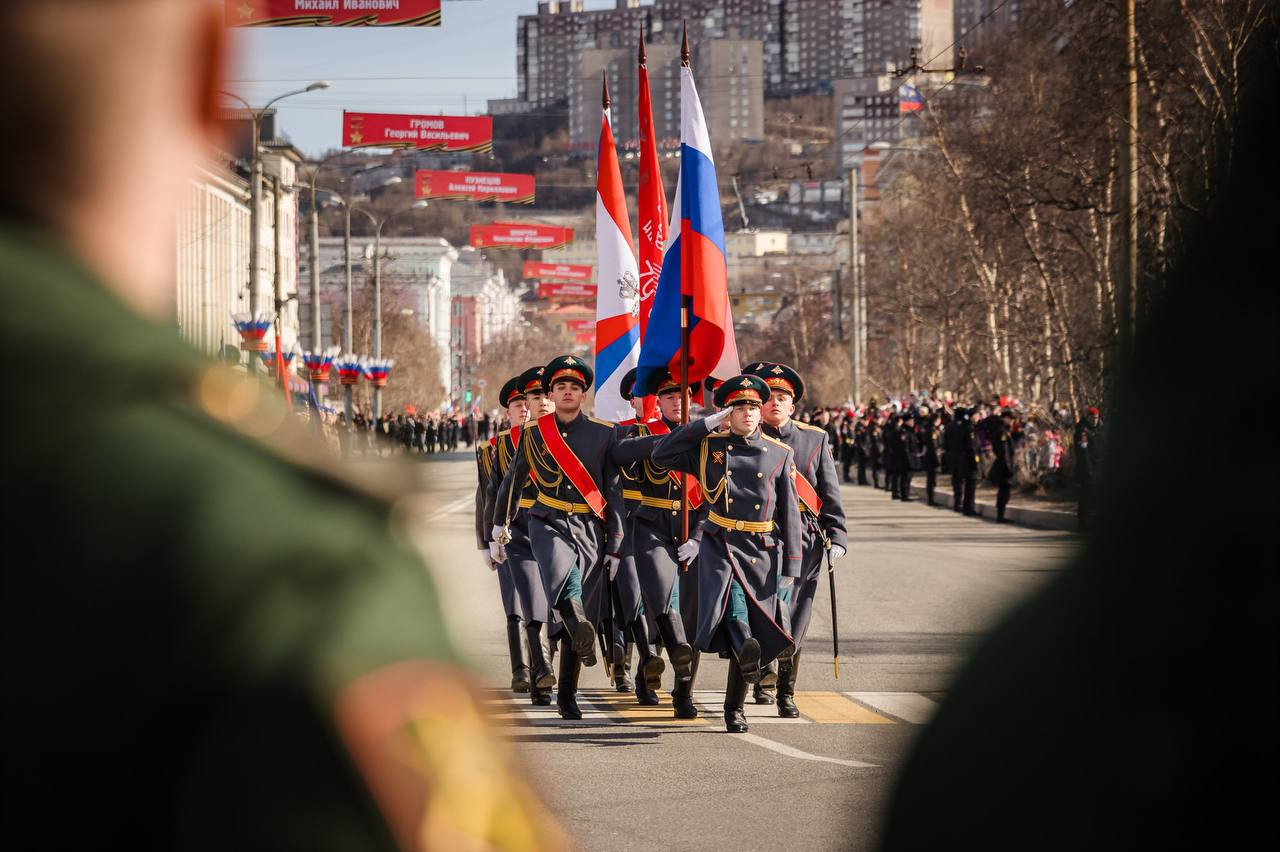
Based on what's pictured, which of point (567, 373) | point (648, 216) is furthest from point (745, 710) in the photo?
point (648, 216)

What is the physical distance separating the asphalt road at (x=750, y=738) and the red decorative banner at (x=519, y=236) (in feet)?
225

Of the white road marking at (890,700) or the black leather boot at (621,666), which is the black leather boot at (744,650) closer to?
the white road marking at (890,700)

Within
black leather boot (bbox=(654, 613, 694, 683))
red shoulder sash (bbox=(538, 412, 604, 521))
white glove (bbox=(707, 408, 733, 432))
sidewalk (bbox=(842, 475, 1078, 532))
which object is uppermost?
white glove (bbox=(707, 408, 733, 432))

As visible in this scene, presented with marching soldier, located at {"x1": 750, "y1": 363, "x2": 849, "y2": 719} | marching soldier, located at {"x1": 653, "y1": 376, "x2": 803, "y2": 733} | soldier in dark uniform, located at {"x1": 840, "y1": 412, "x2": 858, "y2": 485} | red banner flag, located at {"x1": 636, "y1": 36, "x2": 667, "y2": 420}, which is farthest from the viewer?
soldier in dark uniform, located at {"x1": 840, "y1": 412, "x2": 858, "y2": 485}

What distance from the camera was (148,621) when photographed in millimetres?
799

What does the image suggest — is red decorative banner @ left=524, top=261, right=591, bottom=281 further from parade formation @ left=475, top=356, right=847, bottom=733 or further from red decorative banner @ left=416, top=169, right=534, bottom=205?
parade formation @ left=475, top=356, right=847, bottom=733

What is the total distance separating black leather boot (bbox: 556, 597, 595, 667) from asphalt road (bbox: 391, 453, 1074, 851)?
347mm

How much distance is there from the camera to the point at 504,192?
6975 cm

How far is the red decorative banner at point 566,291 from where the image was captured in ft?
322

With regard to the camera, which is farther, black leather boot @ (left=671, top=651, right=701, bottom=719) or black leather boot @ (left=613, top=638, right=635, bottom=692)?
black leather boot @ (left=613, top=638, right=635, bottom=692)

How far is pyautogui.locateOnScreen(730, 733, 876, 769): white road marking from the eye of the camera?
812 centimetres

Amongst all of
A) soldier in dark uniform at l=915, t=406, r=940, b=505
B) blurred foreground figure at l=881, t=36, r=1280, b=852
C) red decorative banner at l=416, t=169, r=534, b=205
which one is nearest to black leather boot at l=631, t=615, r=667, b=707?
blurred foreground figure at l=881, t=36, r=1280, b=852

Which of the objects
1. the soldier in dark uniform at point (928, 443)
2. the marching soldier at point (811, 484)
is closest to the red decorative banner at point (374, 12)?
the soldier in dark uniform at point (928, 443)

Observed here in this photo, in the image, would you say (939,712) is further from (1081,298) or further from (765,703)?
(1081,298)
